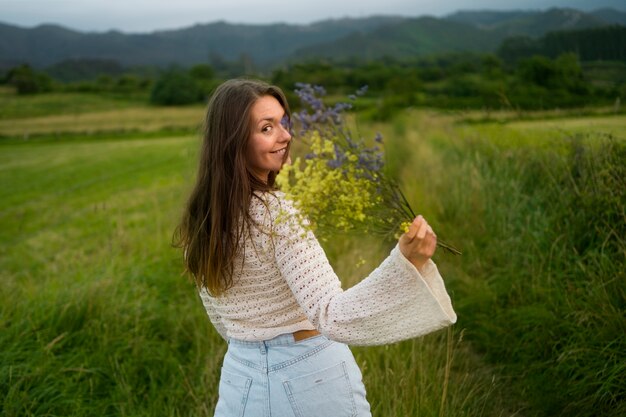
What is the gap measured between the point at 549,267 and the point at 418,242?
2.68 m

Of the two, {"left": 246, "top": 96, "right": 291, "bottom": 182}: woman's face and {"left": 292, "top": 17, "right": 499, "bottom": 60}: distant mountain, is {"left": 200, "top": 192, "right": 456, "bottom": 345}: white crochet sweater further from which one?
{"left": 292, "top": 17, "right": 499, "bottom": 60}: distant mountain

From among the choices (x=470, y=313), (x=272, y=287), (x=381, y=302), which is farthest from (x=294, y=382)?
(x=470, y=313)

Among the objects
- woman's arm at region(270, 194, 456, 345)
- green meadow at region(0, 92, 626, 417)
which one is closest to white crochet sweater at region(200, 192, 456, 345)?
woman's arm at region(270, 194, 456, 345)

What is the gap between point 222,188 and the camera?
71.3 inches

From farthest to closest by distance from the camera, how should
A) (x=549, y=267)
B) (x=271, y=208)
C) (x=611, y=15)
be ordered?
1. (x=611, y=15)
2. (x=549, y=267)
3. (x=271, y=208)

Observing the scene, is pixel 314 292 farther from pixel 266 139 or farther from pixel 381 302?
pixel 266 139

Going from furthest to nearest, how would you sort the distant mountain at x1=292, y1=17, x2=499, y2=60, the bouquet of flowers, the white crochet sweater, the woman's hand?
the distant mountain at x1=292, y1=17, x2=499, y2=60 < the bouquet of flowers < the white crochet sweater < the woman's hand

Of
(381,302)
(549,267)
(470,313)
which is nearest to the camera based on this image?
(381,302)

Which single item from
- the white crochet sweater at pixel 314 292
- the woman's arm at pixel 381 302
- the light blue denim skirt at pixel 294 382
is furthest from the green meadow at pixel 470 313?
the woman's arm at pixel 381 302

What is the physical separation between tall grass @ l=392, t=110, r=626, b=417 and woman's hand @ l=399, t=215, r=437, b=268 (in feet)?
6.24

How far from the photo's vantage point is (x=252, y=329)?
1.85 metres

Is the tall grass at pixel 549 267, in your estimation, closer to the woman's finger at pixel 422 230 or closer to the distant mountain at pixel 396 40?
the woman's finger at pixel 422 230

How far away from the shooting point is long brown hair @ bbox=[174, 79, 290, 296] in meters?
1.76

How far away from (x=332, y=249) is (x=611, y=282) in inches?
114
